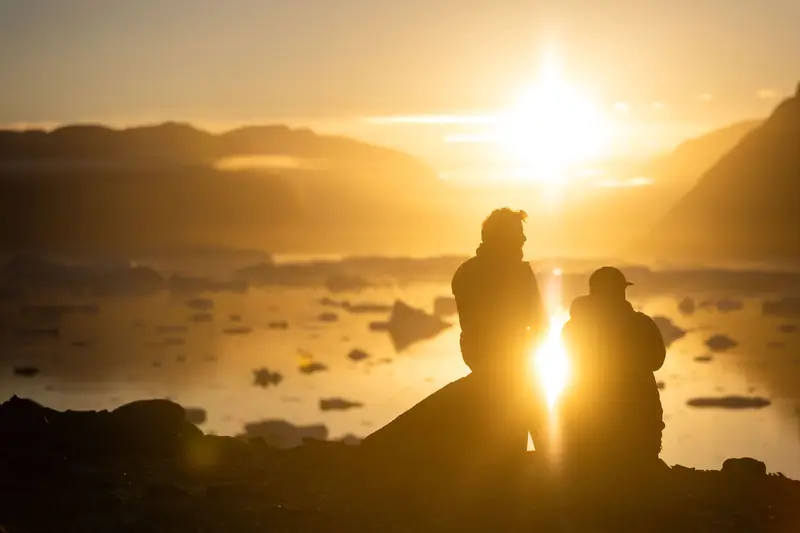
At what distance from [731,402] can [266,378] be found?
2845 centimetres

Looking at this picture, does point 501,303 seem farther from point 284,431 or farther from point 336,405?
point 336,405

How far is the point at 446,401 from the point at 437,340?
114 metres

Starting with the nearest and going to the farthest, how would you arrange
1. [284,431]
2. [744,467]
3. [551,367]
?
1. [551,367]
2. [744,467]
3. [284,431]

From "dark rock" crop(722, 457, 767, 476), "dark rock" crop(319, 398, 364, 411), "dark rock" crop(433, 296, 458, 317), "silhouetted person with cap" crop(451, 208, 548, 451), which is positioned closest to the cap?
"silhouetted person with cap" crop(451, 208, 548, 451)

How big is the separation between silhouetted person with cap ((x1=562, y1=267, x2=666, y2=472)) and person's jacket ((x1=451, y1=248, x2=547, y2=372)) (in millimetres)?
989

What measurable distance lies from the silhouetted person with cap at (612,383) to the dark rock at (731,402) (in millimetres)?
53504

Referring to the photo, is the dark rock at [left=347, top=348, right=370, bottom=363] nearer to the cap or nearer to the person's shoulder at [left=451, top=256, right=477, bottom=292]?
the cap

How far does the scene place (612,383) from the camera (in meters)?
17.9

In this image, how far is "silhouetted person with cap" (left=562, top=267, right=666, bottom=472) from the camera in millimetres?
17734

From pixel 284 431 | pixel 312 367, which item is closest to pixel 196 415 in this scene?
pixel 284 431

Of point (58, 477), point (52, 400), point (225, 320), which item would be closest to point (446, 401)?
point (58, 477)

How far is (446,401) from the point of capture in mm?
16609

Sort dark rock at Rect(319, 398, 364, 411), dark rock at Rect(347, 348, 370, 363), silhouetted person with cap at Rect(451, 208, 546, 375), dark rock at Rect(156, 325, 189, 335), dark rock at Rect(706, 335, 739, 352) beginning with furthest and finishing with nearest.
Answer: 1. dark rock at Rect(156, 325, 189, 335)
2. dark rock at Rect(706, 335, 739, 352)
3. dark rock at Rect(347, 348, 370, 363)
4. dark rock at Rect(319, 398, 364, 411)
5. silhouetted person with cap at Rect(451, 208, 546, 375)

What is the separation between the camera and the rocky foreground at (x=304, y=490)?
1495 centimetres
